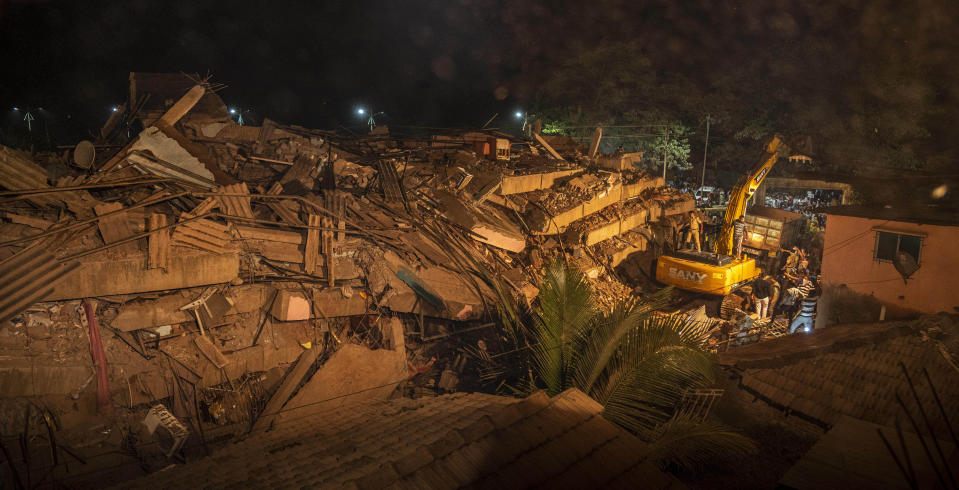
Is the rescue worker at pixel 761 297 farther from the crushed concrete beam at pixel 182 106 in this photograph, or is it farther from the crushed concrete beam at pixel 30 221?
the crushed concrete beam at pixel 30 221

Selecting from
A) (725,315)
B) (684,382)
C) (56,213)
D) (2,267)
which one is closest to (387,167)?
(56,213)

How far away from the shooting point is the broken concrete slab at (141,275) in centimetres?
630

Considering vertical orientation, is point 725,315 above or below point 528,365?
below

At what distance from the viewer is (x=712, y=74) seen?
1232 inches

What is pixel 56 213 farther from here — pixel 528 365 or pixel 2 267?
pixel 528 365

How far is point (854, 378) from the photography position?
309 inches

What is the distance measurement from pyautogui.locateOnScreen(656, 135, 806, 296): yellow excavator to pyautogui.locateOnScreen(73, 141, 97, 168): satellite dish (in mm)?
14194

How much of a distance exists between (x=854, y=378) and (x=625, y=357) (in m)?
4.99

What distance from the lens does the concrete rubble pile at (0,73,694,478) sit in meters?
6.30

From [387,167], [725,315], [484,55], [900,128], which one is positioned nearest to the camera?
[387,167]

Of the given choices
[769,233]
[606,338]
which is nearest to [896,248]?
[769,233]

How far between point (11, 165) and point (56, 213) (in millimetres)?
898

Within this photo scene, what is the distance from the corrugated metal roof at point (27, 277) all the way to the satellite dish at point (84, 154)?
7.69 ft

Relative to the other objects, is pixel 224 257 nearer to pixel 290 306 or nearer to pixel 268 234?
pixel 268 234
